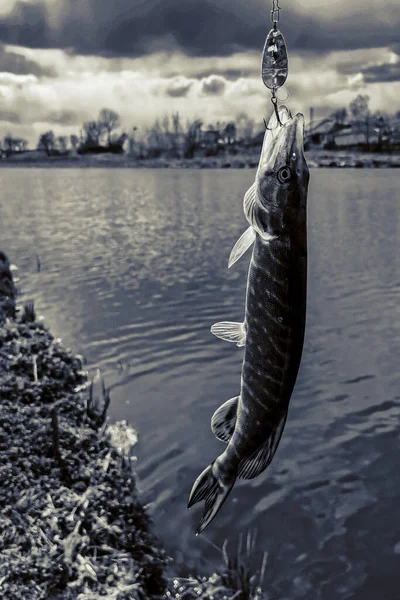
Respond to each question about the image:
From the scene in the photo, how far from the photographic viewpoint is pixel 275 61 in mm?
2172

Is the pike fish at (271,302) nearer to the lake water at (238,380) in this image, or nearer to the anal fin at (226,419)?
the anal fin at (226,419)

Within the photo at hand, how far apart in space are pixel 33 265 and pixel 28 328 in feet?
38.0

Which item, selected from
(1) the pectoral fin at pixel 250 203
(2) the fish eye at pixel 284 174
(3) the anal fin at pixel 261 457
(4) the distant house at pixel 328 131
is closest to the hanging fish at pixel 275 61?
(2) the fish eye at pixel 284 174

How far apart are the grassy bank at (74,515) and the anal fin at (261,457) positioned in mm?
5272

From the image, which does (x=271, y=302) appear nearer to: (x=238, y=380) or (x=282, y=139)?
(x=282, y=139)

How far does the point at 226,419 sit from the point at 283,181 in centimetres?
101

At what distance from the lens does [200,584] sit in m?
8.05

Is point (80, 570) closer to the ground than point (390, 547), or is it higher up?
higher up


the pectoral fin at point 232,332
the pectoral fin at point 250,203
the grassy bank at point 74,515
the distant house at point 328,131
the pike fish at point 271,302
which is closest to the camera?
the pike fish at point 271,302

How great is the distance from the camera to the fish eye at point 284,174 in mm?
2230

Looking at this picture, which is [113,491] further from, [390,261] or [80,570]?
[390,261]

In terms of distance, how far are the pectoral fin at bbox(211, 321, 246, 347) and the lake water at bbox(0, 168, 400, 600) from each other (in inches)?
291

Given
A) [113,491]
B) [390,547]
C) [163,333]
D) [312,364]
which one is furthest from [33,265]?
[390,547]

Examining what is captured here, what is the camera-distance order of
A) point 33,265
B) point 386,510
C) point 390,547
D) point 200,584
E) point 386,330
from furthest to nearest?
point 33,265 < point 386,330 < point 386,510 < point 390,547 < point 200,584
